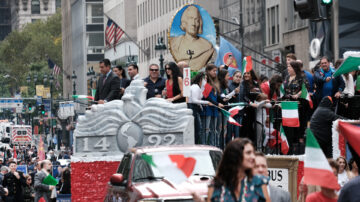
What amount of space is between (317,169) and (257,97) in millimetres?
8512

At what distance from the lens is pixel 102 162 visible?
2041cm

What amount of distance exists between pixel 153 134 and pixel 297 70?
4.24m

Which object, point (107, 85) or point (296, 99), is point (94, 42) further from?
point (296, 99)

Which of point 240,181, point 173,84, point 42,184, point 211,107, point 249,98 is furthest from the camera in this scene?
point 42,184

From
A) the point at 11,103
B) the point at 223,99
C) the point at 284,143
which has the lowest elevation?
the point at 11,103

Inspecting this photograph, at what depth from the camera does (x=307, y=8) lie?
15.2 meters

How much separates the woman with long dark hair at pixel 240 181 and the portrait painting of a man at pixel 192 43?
11577 mm

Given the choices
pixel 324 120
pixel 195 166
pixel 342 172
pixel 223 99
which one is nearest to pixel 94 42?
pixel 223 99

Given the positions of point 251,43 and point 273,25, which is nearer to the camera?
point 273,25

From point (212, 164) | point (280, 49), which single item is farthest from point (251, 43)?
point (212, 164)

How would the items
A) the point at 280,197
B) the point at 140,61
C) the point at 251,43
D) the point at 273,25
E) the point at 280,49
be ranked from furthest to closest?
the point at 140,61
the point at 251,43
the point at 273,25
the point at 280,49
the point at 280,197

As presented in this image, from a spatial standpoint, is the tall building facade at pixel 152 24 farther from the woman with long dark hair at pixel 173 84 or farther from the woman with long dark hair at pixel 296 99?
the woman with long dark hair at pixel 296 99

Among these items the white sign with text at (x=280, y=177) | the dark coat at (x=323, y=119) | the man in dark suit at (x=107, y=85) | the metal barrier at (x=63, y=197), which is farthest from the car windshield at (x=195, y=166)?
the metal barrier at (x=63, y=197)

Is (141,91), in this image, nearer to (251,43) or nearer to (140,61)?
(251,43)
